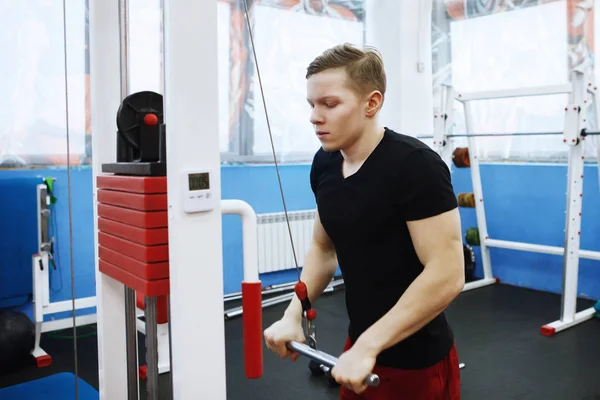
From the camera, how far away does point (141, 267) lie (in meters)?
1.29

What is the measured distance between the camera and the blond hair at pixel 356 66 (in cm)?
112

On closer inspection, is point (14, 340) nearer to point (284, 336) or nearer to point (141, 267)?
point (141, 267)

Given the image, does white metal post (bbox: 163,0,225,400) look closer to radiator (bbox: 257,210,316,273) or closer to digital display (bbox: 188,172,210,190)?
digital display (bbox: 188,172,210,190)

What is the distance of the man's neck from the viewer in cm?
119

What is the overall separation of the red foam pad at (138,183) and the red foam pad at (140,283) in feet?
0.66

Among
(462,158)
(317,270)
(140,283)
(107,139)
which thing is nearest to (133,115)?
(107,139)

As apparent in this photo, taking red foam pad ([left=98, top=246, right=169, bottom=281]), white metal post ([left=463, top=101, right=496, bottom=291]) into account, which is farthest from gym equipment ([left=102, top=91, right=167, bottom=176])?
white metal post ([left=463, top=101, right=496, bottom=291])

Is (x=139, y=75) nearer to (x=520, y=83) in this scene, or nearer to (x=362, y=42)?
(x=362, y=42)

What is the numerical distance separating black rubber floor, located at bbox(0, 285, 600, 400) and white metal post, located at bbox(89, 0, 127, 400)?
108 centimetres

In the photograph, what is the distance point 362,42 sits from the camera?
16.6 ft

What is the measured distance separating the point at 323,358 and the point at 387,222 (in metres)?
0.31

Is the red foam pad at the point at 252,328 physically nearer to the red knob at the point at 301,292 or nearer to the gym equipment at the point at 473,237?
the red knob at the point at 301,292

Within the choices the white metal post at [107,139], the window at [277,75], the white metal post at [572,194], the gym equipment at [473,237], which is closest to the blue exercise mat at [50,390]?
the white metal post at [107,139]

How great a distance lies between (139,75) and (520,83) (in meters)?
2.89
